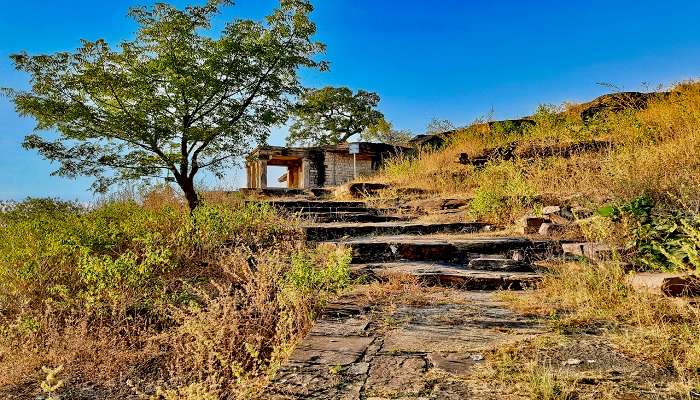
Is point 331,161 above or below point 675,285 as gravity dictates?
above

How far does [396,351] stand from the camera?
2.32 metres

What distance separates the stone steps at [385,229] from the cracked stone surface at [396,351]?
3169 millimetres

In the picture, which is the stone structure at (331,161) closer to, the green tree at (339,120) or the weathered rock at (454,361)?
the green tree at (339,120)

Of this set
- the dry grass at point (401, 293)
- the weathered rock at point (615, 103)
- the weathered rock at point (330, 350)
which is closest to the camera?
the weathered rock at point (330, 350)

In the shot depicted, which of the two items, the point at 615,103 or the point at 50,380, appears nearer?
the point at 50,380

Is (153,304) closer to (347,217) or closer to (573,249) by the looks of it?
(573,249)

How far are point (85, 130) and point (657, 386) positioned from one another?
771cm

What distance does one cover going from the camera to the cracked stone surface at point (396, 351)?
188cm

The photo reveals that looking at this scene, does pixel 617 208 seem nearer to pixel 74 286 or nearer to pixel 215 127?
pixel 74 286

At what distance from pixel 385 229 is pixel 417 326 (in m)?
3.91

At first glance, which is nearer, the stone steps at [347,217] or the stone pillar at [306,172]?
the stone steps at [347,217]

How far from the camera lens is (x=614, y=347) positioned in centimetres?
234

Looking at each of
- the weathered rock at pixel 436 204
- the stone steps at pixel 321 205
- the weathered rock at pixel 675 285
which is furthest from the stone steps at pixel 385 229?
the weathered rock at pixel 675 285

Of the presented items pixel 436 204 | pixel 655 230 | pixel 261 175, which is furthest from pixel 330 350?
pixel 261 175
